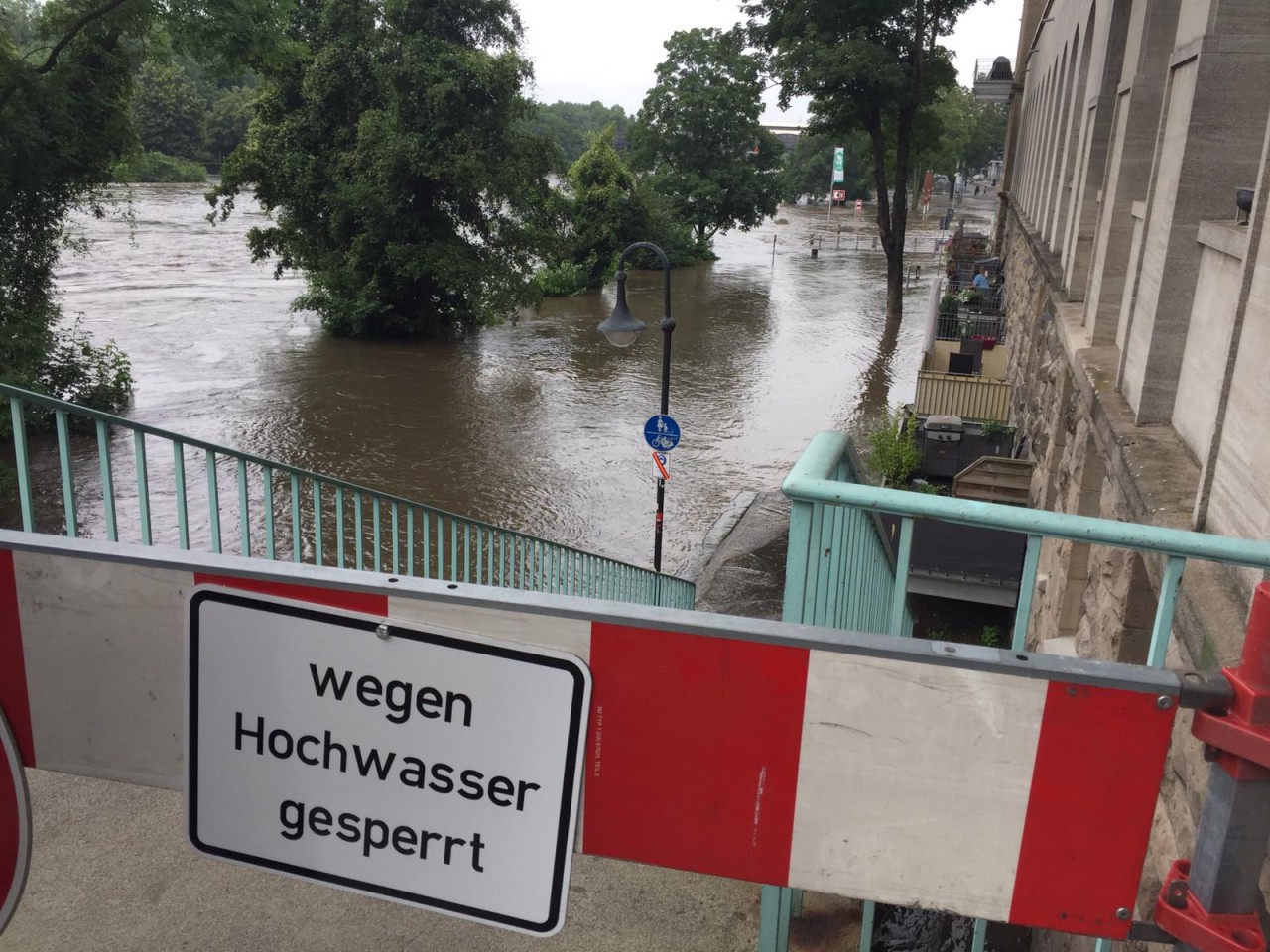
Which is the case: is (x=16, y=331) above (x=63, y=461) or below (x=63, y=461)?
below

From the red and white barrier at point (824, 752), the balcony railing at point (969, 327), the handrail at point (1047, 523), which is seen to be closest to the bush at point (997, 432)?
the balcony railing at point (969, 327)

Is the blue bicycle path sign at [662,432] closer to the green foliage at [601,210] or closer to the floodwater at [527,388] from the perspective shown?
the floodwater at [527,388]

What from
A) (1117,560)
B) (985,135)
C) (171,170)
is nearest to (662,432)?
(1117,560)

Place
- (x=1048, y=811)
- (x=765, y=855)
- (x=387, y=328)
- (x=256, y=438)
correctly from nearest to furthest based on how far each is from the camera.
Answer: (x=1048, y=811) → (x=765, y=855) → (x=256, y=438) → (x=387, y=328)

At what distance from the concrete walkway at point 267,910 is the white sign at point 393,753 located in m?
1.96

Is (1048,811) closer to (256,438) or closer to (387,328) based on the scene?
(256,438)

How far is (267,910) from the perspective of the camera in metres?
3.87

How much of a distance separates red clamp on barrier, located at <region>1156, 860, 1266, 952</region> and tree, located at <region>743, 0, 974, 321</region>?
103 feet

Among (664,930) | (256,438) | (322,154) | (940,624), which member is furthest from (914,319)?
(664,930)

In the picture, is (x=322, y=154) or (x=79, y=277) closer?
(x=322, y=154)

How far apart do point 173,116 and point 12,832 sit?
9470 cm

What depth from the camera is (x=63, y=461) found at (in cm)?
334

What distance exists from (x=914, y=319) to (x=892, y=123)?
666 centimetres

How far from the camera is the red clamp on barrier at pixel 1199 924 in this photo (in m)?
1.65
